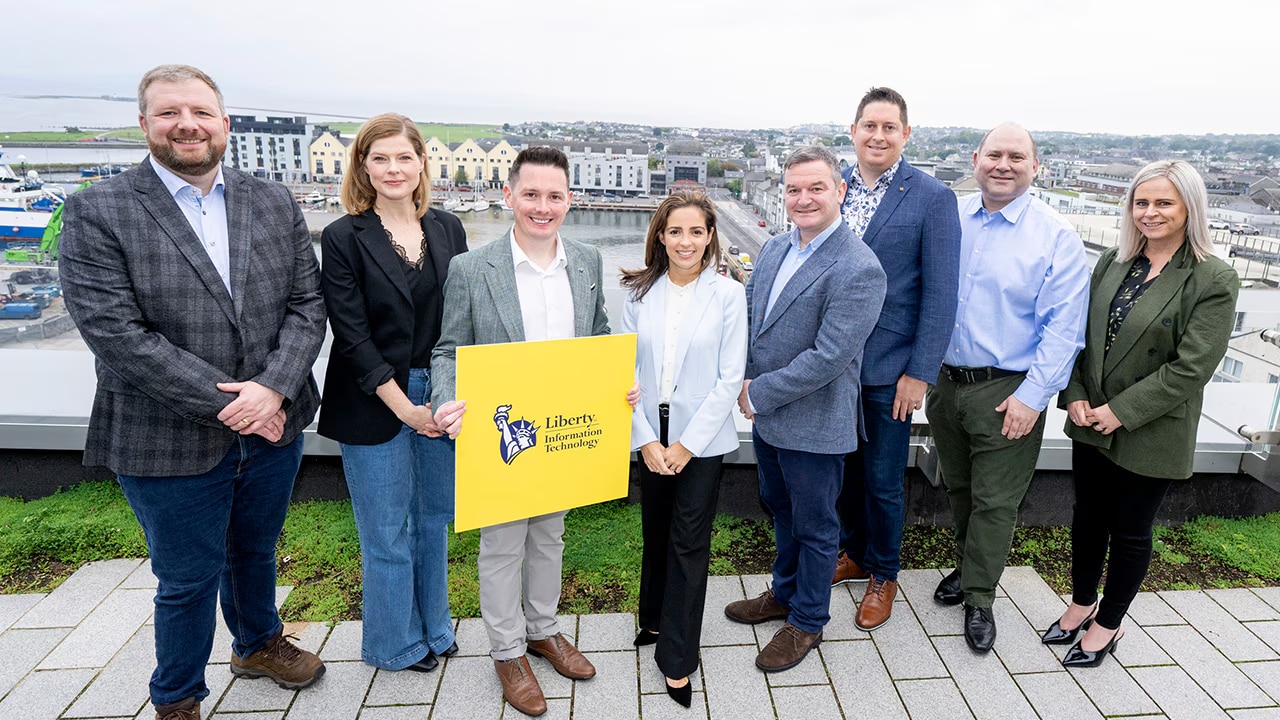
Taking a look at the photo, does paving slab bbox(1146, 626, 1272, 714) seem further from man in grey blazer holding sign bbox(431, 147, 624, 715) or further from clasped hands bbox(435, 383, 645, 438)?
clasped hands bbox(435, 383, 645, 438)

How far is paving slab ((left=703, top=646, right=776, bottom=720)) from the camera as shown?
2600mm

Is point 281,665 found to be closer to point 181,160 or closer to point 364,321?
point 364,321

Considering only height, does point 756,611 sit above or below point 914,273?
below

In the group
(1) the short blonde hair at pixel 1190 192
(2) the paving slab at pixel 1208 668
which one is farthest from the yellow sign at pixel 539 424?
(2) the paving slab at pixel 1208 668

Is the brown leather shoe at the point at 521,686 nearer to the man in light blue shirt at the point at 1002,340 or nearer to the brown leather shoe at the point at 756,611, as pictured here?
the brown leather shoe at the point at 756,611

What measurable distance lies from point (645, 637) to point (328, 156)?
232cm

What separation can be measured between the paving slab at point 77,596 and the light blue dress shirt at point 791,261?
3.27 metres

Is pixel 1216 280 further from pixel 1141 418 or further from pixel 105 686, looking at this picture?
pixel 105 686

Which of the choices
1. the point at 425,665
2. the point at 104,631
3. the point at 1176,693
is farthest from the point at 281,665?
the point at 1176,693

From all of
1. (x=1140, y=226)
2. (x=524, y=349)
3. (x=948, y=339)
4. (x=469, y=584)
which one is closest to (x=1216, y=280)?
(x=1140, y=226)

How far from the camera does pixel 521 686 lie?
2604mm

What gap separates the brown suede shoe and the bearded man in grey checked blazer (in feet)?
0.68

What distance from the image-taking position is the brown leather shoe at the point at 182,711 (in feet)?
7.86

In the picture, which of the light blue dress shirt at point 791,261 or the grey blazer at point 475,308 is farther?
the light blue dress shirt at point 791,261
